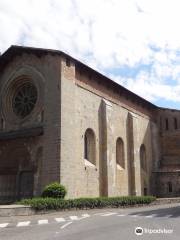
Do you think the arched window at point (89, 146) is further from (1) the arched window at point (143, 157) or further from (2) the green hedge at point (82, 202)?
(1) the arched window at point (143, 157)

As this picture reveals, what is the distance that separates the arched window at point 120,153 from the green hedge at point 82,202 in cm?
526

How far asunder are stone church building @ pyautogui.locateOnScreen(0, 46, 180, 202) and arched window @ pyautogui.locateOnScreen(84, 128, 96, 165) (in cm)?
7

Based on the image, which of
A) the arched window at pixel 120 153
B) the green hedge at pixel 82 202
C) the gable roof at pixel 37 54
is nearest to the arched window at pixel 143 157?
the arched window at pixel 120 153

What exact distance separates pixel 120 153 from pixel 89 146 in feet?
15.7

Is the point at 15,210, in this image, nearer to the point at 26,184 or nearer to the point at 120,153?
the point at 26,184

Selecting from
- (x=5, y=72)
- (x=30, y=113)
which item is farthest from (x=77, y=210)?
(x=5, y=72)

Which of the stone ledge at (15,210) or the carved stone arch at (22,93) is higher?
the carved stone arch at (22,93)

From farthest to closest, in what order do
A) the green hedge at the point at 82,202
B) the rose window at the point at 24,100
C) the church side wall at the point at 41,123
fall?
the rose window at the point at 24,100
the church side wall at the point at 41,123
the green hedge at the point at 82,202

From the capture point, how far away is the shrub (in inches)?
791

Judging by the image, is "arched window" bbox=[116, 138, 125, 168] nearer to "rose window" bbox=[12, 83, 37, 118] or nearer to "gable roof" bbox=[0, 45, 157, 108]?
"gable roof" bbox=[0, 45, 157, 108]

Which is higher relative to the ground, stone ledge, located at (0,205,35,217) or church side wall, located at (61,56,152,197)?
church side wall, located at (61,56,152,197)

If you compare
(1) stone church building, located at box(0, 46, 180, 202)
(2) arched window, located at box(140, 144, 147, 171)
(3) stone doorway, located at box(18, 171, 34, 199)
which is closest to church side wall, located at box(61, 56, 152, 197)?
(1) stone church building, located at box(0, 46, 180, 202)

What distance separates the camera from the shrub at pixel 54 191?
791 inches

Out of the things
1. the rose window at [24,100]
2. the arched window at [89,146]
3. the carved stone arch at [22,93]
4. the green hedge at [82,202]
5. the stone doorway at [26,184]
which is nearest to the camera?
the green hedge at [82,202]
